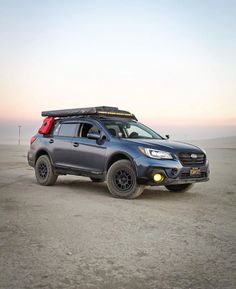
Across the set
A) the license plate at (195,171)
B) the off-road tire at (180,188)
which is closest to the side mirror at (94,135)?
the off-road tire at (180,188)

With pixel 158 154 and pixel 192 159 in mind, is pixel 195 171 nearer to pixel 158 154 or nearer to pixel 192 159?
pixel 192 159

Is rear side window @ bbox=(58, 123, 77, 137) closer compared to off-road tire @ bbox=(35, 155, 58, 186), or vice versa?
rear side window @ bbox=(58, 123, 77, 137)

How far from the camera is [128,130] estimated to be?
29.5 ft

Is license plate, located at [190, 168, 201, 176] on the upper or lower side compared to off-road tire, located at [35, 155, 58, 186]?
upper

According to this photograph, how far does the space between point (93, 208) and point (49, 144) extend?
373 cm

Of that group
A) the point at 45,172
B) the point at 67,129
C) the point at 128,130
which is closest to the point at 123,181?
the point at 128,130

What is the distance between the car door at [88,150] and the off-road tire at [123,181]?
0.49 metres

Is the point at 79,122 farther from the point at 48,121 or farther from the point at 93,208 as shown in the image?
the point at 93,208

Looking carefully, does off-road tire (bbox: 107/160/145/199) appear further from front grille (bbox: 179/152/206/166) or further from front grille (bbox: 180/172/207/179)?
front grille (bbox: 179/152/206/166)

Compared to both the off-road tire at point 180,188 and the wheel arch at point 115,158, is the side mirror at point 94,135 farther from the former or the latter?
the off-road tire at point 180,188

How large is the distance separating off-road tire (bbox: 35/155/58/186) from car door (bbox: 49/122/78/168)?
24cm

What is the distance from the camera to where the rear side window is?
9516 millimetres

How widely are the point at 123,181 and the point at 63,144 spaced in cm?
233

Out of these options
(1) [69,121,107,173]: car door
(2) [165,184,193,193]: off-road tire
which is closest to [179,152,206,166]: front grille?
(2) [165,184,193,193]: off-road tire
